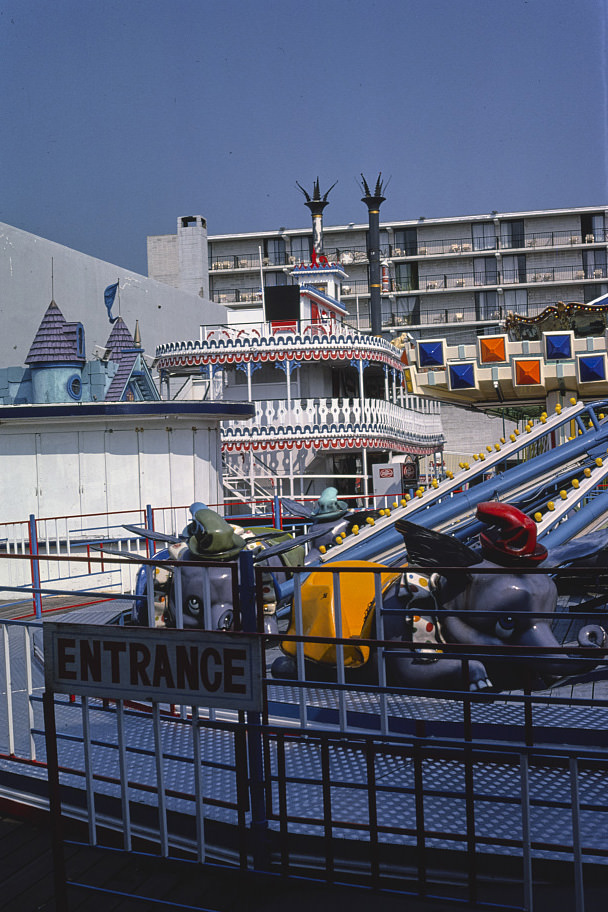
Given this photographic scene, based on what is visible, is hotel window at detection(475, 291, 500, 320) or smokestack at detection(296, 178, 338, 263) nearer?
smokestack at detection(296, 178, 338, 263)

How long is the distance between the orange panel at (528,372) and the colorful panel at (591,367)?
2.82ft

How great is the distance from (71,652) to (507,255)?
56.0m

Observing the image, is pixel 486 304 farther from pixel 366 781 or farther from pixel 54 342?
pixel 366 781

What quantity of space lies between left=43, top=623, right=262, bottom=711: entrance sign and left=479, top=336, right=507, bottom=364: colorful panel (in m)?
15.8

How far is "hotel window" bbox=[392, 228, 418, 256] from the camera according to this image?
56.7 m

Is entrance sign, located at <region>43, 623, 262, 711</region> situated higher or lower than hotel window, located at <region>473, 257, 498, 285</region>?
lower

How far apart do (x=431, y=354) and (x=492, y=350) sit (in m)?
1.41

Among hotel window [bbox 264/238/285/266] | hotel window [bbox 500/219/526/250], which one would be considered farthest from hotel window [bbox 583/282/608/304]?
hotel window [bbox 264/238/285/266]

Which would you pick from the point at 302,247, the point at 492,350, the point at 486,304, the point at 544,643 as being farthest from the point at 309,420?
the point at 302,247

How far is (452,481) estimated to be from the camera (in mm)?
10836

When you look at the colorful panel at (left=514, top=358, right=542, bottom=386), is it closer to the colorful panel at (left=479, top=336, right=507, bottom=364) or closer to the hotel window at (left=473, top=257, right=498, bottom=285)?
the colorful panel at (left=479, top=336, right=507, bottom=364)

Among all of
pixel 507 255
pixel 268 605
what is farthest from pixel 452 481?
pixel 507 255

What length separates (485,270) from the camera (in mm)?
56438

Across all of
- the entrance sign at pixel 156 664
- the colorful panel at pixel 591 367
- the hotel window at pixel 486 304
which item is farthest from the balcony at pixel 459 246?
the entrance sign at pixel 156 664
